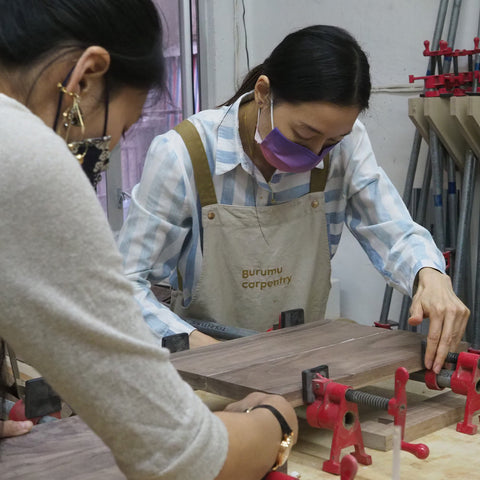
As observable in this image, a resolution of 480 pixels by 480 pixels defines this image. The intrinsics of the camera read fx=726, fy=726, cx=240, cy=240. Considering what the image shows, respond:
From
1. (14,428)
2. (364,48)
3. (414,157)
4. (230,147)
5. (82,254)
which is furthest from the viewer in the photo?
(364,48)

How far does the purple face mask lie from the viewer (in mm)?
1944

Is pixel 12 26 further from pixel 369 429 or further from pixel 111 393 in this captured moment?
pixel 369 429

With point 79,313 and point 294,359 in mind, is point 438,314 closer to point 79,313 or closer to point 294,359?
point 294,359

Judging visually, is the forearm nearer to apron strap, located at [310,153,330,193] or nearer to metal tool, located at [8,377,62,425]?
metal tool, located at [8,377,62,425]

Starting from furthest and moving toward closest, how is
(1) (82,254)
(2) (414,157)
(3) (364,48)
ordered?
(3) (364,48)
(2) (414,157)
(1) (82,254)

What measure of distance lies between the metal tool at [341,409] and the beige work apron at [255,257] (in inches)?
31.8

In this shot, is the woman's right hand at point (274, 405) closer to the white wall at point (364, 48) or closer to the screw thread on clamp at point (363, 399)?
the screw thread on clamp at point (363, 399)

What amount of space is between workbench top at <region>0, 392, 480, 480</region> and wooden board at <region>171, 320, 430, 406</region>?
4.5 inches

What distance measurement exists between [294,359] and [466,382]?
0.36 m

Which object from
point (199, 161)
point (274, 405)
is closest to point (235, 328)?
point (199, 161)

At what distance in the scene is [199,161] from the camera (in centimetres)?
204

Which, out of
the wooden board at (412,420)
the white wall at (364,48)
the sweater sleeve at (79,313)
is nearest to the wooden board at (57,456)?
the sweater sleeve at (79,313)

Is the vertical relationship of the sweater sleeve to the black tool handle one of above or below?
above

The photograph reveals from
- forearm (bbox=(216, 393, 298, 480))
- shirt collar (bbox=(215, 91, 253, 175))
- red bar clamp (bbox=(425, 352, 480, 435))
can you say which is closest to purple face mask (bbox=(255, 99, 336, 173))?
shirt collar (bbox=(215, 91, 253, 175))
